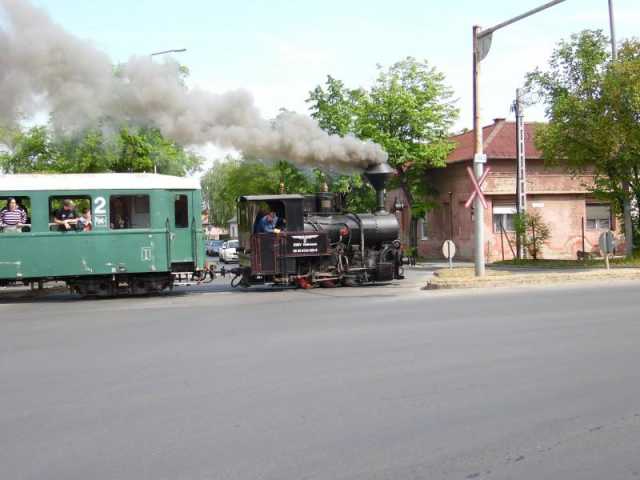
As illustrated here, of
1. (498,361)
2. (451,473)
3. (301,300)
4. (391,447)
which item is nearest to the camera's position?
(451,473)

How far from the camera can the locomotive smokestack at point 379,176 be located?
2014 centimetres

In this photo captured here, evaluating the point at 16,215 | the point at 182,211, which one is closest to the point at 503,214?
the point at 182,211

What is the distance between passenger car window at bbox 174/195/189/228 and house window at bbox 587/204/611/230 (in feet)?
90.6

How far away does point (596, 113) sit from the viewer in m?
23.5

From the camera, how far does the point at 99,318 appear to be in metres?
12.9

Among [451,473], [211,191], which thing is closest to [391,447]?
[451,473]

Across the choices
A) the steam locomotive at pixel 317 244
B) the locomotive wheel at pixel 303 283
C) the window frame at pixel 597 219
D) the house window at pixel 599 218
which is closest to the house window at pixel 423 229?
the window frame at pixel 597 219

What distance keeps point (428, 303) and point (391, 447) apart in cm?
920

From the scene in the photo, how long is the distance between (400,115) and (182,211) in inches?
802

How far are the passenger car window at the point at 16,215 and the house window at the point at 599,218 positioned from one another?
30.8 meters

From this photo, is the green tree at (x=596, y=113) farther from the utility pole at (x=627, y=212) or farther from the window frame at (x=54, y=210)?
the window frame at (x=54, y=210)

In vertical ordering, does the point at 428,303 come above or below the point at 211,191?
below

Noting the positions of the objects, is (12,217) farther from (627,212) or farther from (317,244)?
(627,212)

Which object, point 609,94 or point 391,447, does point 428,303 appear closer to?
point 391,447
